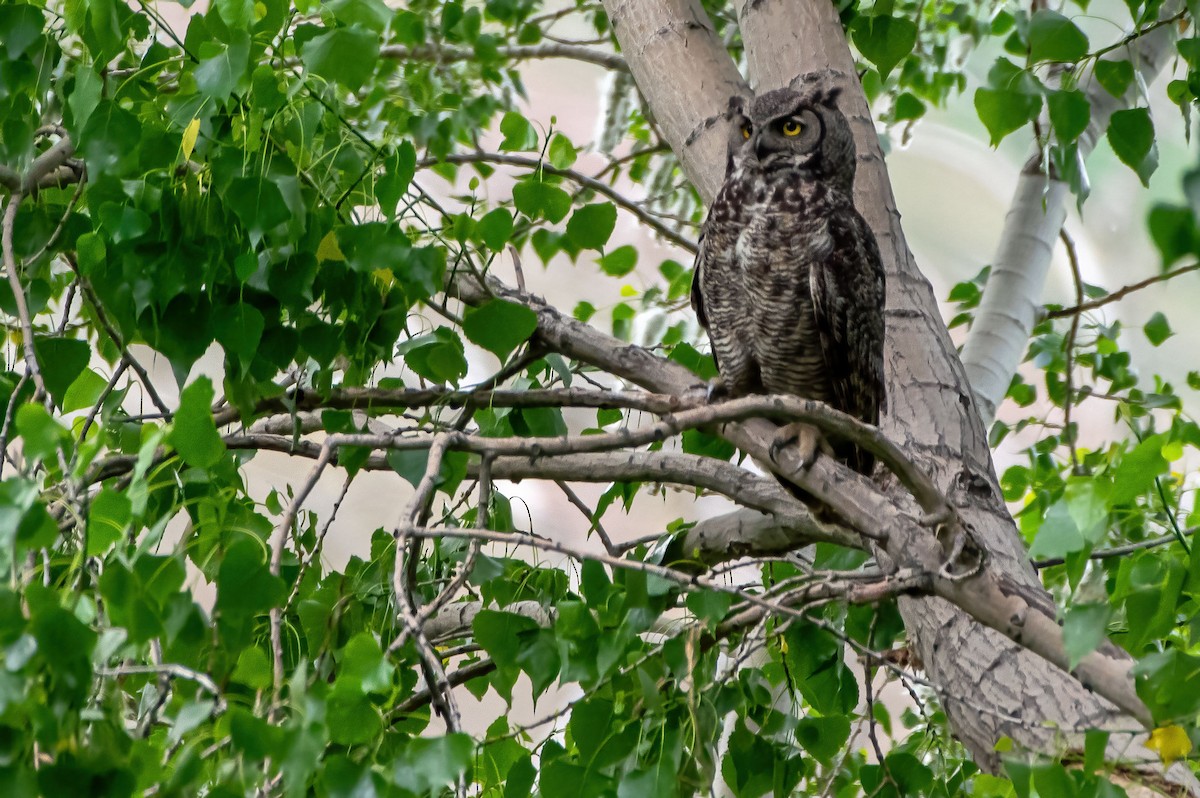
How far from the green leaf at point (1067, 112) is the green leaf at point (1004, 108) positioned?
0.02 m

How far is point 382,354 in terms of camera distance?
3.69 ft

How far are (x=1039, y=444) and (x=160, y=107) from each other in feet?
6.79

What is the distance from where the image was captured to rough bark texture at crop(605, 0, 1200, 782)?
1.17m

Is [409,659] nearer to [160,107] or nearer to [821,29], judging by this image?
[160,107]

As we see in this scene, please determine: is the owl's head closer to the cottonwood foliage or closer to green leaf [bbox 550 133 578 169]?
the cottonwood foliage

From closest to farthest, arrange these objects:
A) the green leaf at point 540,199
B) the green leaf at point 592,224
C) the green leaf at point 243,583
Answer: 1. the green leaf at point 243,583
2. the green leaf at point 540,199
3. the green leaf at point 592,224

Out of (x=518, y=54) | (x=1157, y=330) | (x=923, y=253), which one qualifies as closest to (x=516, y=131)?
(x=518, y=54)

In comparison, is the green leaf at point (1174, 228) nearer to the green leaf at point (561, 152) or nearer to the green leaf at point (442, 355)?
the green leaf at point (442, 355)

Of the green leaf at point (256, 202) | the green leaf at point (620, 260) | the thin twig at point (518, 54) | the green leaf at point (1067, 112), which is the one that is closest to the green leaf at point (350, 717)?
the green leaf at point (256, 202)

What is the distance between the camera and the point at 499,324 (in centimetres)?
111

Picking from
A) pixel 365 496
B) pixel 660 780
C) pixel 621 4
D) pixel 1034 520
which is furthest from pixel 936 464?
pixel 365 496

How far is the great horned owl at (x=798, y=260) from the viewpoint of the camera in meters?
1.48

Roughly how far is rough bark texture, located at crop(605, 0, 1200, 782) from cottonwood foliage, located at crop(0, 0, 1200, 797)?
108 millimetres

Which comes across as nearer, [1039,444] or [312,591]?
[312,591]
